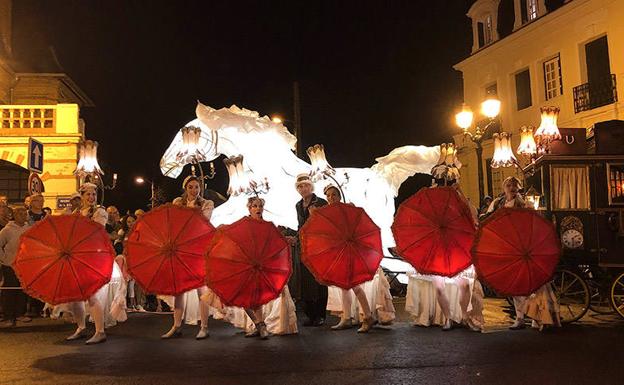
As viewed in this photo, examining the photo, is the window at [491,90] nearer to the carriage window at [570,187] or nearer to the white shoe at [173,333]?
the carriage window at [570,187]

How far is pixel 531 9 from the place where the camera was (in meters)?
23.8

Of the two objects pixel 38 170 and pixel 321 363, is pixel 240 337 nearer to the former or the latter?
pixel 321 363

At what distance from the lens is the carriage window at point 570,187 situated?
29.6ft

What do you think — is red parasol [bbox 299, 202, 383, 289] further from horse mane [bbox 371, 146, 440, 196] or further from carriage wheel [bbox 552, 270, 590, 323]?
horse mane [bbox 371, 146, 440, 196]

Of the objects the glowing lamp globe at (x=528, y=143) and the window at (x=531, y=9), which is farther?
the window at (x=531, y=9)

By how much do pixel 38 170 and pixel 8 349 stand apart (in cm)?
574

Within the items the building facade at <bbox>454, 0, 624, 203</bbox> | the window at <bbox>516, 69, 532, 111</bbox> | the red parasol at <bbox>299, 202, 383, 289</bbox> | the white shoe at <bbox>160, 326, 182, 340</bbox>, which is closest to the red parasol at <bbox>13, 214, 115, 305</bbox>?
the white shoe at <bbox>160, 326, 182, 340</bbox>

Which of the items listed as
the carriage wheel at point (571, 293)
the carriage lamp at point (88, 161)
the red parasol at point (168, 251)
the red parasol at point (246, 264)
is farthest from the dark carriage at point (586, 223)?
the carriage lamp at point (88, 161)

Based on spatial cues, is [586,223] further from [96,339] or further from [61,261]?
[61,261]

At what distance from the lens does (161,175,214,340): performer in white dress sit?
7.91 metres

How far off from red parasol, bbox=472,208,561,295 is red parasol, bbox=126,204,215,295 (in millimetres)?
3558

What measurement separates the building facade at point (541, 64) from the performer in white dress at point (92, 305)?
14868 millimetres

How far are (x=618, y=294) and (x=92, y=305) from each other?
748 cm

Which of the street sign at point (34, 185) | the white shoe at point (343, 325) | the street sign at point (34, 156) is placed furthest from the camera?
the street sign at point (34, 156)
